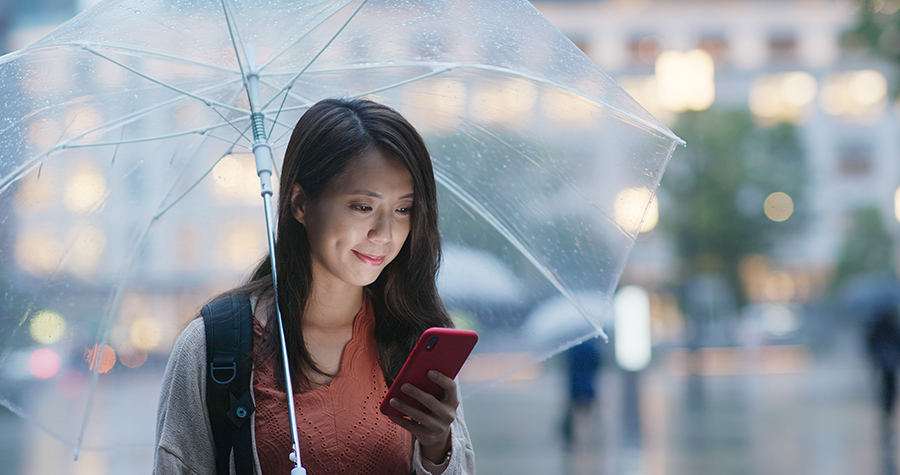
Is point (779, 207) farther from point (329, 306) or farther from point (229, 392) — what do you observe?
point (229, 392)

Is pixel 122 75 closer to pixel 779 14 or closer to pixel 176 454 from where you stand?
pixel 176 454

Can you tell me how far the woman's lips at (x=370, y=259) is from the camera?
2.14m

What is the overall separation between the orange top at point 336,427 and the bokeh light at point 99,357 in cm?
97

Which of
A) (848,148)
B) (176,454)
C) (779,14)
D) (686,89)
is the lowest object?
(176,454)

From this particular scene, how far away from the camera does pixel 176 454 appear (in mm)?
1982

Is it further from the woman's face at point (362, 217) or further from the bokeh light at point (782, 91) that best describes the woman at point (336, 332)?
the bokeh light at point (782, 91)

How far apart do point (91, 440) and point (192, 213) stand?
962 millimetres

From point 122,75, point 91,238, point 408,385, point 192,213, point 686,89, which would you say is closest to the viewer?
point 408,385

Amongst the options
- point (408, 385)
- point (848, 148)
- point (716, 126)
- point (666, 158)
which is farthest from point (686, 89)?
point (848, 148)

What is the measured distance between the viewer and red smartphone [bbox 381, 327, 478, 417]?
1.86 m

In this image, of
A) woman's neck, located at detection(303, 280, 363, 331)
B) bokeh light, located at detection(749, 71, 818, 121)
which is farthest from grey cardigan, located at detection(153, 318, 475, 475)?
bokeh light, located at detection(749, 71, 818, 121)

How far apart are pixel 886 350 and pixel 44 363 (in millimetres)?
12274

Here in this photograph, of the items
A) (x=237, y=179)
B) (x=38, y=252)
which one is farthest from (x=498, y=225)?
(x=38, y=252)

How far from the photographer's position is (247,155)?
294cm
